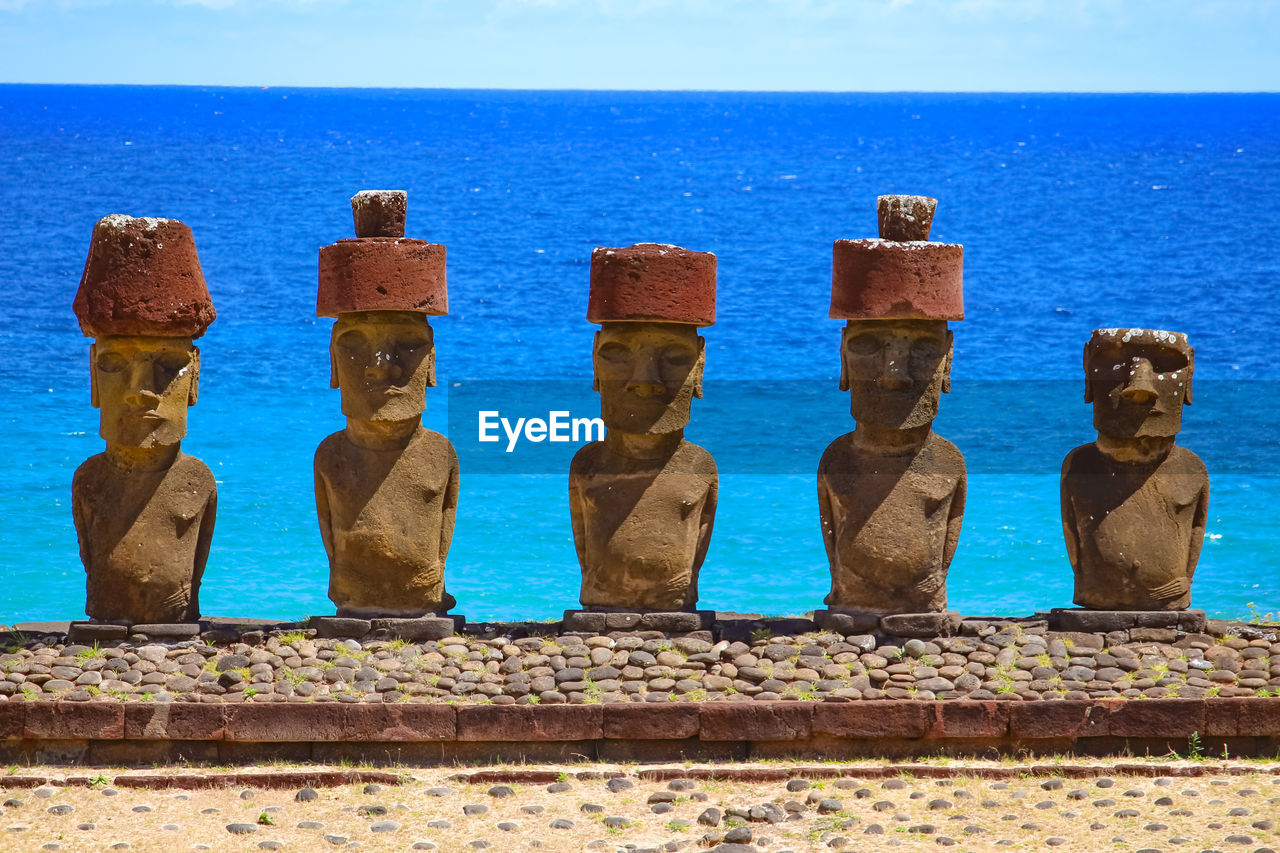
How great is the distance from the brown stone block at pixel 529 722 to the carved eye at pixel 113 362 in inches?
113

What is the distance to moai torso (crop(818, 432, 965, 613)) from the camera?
1025 cm

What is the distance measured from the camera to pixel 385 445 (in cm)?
1036

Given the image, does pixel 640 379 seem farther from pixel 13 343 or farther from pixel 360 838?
pixel 13 343

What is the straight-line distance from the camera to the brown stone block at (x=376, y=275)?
33.0ft

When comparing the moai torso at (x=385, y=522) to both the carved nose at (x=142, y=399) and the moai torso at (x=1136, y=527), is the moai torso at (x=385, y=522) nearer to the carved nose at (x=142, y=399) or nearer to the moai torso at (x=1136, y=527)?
the carved nose at (x=142, y=399)

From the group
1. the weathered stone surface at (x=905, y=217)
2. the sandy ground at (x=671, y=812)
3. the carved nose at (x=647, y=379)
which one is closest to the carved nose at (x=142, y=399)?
the sandy ground at (x=671, y=812)

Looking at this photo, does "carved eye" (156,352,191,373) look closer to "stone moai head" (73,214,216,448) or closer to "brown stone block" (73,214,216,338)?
"stone moai head" (73,214,216,448)

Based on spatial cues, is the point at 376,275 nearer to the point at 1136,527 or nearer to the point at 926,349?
the point at 926,349

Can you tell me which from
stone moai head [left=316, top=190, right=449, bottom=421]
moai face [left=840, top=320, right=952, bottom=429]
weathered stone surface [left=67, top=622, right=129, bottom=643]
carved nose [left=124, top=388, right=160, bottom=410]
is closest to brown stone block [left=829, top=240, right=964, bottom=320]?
moai face [left=840, top=320, right=952, bottom=429]

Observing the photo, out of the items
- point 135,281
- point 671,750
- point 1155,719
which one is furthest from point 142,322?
point 1155,719

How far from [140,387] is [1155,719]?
5.80 metres

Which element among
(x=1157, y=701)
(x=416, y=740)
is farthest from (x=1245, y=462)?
(x=416, y=740)

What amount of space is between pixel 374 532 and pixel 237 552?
29.1 ft

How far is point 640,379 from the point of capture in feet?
33.5
